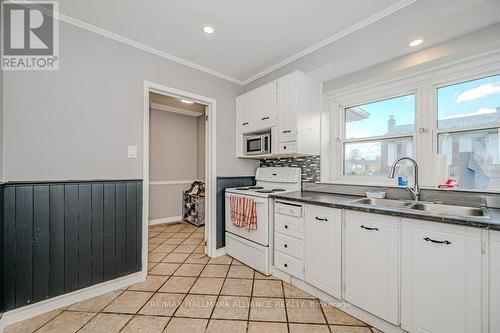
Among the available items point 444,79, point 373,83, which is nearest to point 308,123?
point 373,83

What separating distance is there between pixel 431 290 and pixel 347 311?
0.69m

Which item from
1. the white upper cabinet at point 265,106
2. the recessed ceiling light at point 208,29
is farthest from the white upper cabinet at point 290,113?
the recessed ceiling light at point 208,29

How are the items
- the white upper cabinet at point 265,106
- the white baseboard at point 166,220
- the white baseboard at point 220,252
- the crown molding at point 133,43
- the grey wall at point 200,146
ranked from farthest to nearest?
the grey wall at point 200,146
the white baseboard at point 166,220
the white baseboard at point 220,252
the white upper cabinet at point 265,106
the crown molding at point 133,43

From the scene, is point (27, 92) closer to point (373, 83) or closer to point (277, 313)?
point (277, 313)

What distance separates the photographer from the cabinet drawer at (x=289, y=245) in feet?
6.58

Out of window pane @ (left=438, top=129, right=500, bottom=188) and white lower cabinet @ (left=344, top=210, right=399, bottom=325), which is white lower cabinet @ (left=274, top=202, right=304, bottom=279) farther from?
window pane @ (left=438, top=129, right=500, bottom=188)

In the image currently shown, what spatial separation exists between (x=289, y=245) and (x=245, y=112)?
1.87m

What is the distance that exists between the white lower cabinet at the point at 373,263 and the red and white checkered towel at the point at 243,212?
3.38 ft

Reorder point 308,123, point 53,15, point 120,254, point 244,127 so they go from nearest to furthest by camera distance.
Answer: point 53,15, point 120,254, point 308,123, point 244,127

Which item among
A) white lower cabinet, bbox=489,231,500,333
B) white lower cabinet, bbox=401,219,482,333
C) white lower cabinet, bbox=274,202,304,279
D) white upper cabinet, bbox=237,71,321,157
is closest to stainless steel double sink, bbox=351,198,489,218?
white lower cabinet, bbox=401,219,482,333

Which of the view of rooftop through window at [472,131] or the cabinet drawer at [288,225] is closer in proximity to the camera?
the view of rooftop through window at [472,131]

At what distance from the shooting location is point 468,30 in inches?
62.9

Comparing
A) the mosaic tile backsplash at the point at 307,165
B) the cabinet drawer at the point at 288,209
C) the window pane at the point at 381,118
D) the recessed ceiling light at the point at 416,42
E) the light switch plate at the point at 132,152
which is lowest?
the cabinet drawer at the point at 288,209

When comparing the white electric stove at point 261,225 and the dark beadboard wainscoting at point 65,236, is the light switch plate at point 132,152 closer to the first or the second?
the dark beadboard wainscoting at point 65,236
